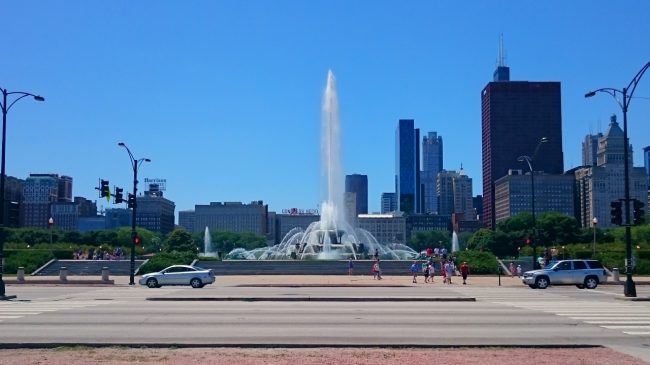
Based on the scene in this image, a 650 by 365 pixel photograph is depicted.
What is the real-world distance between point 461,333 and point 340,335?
2.95 metres

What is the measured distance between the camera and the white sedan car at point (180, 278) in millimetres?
42719

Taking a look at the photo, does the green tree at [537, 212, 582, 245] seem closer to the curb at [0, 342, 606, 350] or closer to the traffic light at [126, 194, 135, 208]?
the traffic light at [126, 194, 135, 208]

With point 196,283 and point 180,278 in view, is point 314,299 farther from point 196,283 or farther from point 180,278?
point 180,278

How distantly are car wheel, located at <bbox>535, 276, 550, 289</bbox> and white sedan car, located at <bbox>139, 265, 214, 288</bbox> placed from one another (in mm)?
18641

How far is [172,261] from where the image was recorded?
58.9 meters

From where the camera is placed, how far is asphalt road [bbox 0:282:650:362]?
16.2m

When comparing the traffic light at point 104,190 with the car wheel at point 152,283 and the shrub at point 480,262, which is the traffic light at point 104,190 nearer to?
the car wheel at point 152,283

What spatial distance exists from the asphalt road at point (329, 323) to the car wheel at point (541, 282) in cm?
1235

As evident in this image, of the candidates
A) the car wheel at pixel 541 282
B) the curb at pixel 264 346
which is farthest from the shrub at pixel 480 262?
the curb at pixel 264 346

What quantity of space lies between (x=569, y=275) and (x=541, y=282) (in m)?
1.71

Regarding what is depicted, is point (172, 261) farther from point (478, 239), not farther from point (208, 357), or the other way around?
point (478, 239)

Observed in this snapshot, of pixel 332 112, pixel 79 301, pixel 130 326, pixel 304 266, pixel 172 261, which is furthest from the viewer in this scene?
pixel 332 112

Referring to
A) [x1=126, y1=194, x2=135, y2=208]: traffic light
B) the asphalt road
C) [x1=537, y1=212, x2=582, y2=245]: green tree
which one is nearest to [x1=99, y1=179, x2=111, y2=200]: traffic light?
[x1=126, y1=194, x2=135, y2=208]: traffic light

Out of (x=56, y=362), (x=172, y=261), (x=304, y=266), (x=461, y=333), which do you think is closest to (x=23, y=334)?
(x=56, y=362)
